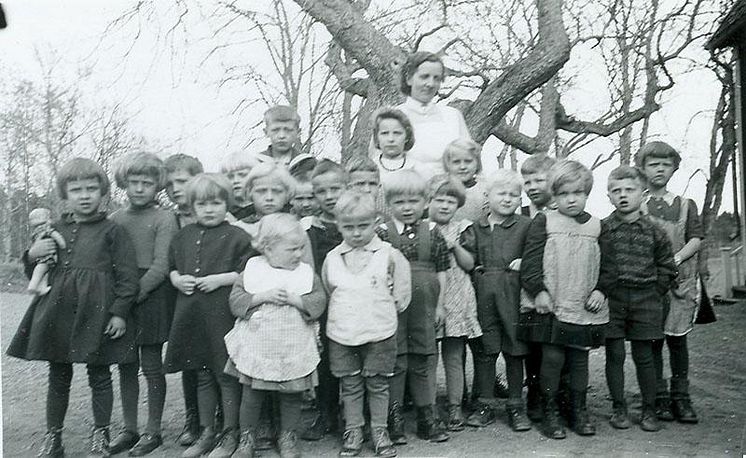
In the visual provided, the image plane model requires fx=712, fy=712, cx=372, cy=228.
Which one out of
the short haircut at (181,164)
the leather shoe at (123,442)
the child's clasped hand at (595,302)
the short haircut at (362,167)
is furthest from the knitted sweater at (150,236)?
the child's clasped hand at (595,302)

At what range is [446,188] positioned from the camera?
10.4 feet

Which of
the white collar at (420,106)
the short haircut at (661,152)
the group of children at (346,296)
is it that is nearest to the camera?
the group of children at (346,296)

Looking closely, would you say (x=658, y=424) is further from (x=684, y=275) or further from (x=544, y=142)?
(x=544, y=142)

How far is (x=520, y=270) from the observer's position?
3.17 m

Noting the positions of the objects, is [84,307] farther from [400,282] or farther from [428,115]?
[428,115]

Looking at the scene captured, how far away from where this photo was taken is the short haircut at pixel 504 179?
10.5 feet

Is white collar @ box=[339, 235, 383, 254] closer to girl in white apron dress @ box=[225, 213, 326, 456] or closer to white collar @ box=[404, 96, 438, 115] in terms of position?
girl in white apron dress @ box=[225, 213, 326, 456]

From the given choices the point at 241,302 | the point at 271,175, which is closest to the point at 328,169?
the point at 271,175

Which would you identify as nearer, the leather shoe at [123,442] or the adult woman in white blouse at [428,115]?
the leather shoe at [123,442]

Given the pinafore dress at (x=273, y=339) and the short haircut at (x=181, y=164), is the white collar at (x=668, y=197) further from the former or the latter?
the short haircut at (x=181, y=164)

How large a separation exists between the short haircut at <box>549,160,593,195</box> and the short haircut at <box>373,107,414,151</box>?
2.47 feet

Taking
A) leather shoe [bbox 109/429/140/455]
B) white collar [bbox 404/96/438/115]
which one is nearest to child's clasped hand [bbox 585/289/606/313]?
white collar [bbox 404/96/438/115]

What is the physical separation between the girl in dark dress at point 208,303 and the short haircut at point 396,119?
87 centimetres

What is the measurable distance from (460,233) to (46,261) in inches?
69.5
